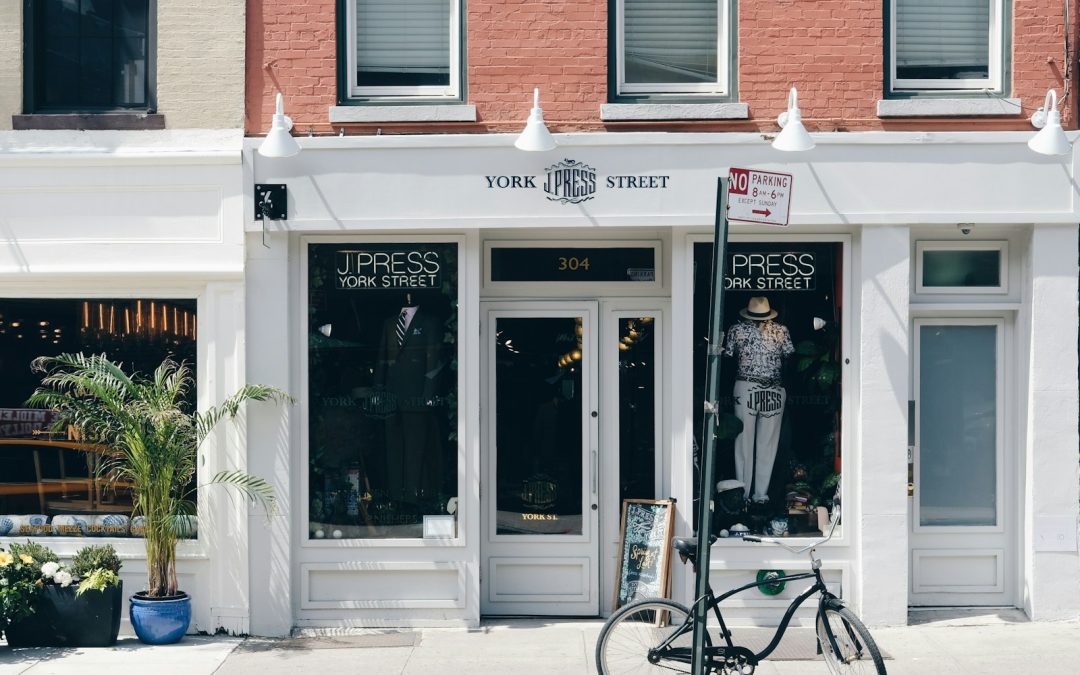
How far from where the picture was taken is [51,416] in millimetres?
9555

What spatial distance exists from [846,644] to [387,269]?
4.41 metres

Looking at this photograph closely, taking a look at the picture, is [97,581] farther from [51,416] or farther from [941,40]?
[941,40]

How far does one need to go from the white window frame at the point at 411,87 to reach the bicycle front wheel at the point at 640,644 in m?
4.20

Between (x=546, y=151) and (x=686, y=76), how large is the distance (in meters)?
1.30

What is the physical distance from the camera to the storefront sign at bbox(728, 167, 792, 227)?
692 centimetres

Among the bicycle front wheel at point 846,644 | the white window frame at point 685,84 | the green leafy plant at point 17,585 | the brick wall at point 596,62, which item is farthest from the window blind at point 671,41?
the green leafy plant at point 17,585

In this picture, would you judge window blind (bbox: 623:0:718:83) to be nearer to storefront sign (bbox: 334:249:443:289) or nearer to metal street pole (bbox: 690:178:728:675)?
storefront sign (bbox: 334:249:443:289)

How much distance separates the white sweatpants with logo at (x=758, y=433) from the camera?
377 inches

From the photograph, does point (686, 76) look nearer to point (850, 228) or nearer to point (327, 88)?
point (850, 228)

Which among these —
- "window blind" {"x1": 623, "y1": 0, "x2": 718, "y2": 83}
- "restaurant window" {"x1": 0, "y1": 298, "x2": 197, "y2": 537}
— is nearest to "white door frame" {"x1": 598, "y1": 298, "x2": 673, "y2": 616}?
"window blind" {"x1": 623, "y1": 0, "x2": 718, "y2": 83}

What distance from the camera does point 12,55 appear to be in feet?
30.7

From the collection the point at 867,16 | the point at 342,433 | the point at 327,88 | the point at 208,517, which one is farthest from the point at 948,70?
the point at 208,517

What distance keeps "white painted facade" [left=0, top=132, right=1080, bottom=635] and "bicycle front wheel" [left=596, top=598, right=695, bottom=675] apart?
6.88 feet

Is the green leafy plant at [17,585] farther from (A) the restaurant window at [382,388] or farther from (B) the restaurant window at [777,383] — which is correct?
(B) the restaurant window at [777,383]
